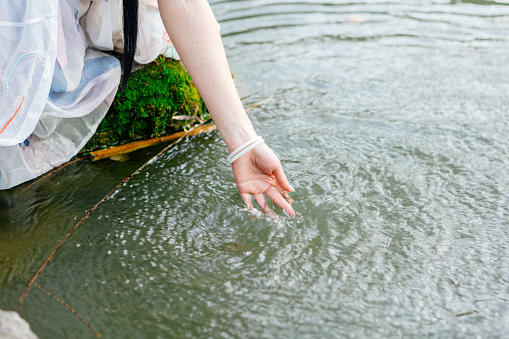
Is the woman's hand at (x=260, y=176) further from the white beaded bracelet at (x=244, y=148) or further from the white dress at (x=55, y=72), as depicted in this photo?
the white dress at (x=55, y=72)

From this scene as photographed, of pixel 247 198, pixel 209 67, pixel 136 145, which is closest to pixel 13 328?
pixel 247 198

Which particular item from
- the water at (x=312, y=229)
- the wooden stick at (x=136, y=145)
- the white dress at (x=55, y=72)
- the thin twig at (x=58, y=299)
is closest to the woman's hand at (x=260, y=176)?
the water at (x=312, y=229)

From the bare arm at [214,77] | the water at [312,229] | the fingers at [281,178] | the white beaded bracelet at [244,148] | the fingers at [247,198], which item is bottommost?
the water at [312,229]

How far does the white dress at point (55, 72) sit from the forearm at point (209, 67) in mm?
576

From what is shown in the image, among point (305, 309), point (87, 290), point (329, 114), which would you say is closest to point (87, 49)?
point (87, 290)

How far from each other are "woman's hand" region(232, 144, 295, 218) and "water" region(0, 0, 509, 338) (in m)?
0.16

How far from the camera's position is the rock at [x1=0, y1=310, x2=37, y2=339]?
1.64 metres

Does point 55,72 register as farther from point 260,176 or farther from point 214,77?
point 260,176

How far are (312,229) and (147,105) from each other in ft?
4.66

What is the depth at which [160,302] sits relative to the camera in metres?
1.99

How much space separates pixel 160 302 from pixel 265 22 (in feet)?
13.2

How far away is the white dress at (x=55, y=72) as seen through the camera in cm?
227

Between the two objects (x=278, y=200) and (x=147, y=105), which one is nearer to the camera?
(x=278, y=200)

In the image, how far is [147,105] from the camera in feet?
10.2
